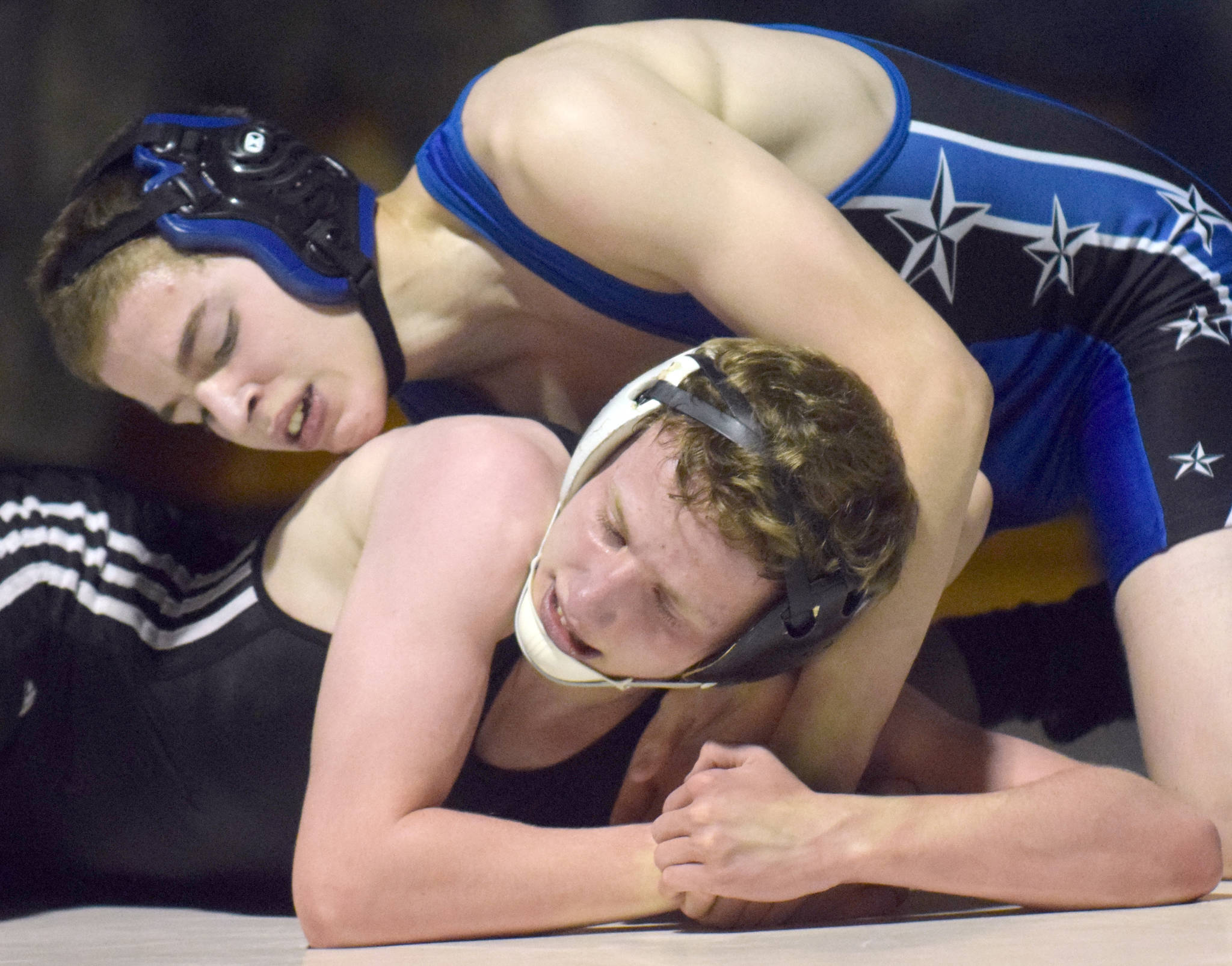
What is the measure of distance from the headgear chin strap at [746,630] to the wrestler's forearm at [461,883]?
6.6 inches

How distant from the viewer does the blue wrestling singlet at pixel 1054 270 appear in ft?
5.34

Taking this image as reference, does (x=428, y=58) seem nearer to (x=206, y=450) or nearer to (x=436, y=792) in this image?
(x=206, y=450)

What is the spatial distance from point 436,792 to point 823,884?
377mm

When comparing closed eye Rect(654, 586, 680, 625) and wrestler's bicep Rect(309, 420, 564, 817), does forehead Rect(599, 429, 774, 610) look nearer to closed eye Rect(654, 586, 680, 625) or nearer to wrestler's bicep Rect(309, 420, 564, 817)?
closed eye Rect(654, 586, 680, 625)

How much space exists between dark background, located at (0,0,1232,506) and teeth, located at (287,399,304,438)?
0.83 m

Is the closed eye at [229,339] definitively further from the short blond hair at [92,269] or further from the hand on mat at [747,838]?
the hand on mat at [747,838]

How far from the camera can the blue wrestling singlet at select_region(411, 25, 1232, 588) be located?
5.34ft

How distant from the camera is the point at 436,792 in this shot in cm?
119

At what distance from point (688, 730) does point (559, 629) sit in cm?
27

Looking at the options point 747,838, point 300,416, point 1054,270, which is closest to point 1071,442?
point 1054,270

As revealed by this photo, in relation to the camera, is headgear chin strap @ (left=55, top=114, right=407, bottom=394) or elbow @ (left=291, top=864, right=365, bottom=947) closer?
elbow @ (left=291, top=864, right=365, bottom=947)

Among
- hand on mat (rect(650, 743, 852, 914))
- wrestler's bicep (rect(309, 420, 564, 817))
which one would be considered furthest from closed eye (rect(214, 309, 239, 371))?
hand on mat (rect(650, 743, 852, 914))

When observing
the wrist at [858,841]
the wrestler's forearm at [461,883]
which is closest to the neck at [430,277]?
the wrestler's forearm at [461,883]

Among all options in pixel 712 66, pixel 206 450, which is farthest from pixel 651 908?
pixel 206 450
